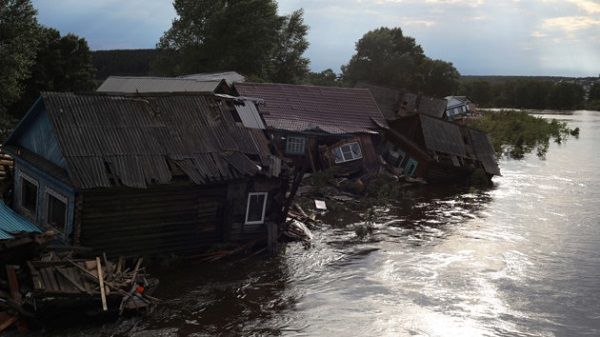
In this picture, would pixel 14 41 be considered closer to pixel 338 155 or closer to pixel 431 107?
pixel 338 155

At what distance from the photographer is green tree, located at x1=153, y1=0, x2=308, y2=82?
180ft

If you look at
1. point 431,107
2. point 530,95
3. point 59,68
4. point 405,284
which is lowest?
point 405,284

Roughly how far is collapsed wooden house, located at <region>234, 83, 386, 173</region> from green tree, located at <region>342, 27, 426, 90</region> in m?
48.0

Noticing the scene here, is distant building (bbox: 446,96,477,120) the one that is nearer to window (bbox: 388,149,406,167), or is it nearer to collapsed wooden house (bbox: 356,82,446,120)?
collapsed wooden house (bbox: 356,82,446,120)

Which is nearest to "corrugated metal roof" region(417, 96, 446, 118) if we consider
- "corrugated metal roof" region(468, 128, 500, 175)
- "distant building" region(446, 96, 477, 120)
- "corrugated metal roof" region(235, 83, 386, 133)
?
"corrugated metal roof" region(468, 128, 500, 175)

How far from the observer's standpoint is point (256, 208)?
19125 mm

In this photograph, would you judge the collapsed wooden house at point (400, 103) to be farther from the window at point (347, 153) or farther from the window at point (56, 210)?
the window at point (56, 210)

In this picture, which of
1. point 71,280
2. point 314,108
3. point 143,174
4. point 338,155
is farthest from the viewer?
point 314,108

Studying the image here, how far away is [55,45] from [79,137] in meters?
37.0

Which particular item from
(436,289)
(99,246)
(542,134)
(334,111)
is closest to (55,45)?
(334,111)

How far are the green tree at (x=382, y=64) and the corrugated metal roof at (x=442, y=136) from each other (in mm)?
46045

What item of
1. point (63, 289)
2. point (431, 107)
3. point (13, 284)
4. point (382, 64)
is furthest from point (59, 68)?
point (382, 64)

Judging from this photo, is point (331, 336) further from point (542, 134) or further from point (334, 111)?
point (542, 134)

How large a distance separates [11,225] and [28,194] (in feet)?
13.0
